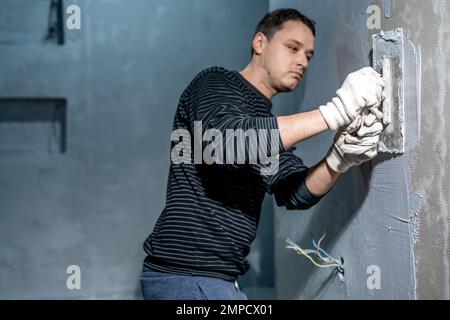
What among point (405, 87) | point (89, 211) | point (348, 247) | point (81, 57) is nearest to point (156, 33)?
point (81, 57)

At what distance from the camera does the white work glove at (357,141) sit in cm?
129

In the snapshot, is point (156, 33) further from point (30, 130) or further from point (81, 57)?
point (30, 130)

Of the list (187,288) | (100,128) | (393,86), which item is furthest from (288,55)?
(100,128)

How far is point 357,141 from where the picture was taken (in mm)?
1319

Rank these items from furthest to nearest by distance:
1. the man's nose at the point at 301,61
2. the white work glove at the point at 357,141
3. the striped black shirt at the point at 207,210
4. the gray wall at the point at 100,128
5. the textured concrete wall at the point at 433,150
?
the gray wall at the point at 100,128, the man's nose at the point at 301,61, the striped black shirt at the point at 207,210, the white work glove at the point at 357,141, the textured concrete wall at the point at 433,150

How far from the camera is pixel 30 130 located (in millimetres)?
3361

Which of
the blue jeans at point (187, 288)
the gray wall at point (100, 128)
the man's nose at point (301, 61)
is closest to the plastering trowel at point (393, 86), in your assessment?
the man's nose at point (301, 61)

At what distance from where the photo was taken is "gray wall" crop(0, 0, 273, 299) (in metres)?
3.30

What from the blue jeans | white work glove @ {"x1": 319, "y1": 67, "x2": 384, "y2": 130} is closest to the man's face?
white work glove @ {"x1": 319, "y1": 67, "x2": 384, "y2": 130}

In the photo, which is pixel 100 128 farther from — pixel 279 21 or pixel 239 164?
pixel 239 164

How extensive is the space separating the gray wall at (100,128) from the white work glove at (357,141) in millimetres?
2087

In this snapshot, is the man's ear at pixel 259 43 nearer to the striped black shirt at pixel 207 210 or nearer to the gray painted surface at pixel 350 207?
the striped black shirt at pixel 207 210

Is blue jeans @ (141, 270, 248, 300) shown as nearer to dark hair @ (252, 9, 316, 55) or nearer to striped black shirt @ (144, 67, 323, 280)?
striped black shirt @ (144, 67, 323, 280)

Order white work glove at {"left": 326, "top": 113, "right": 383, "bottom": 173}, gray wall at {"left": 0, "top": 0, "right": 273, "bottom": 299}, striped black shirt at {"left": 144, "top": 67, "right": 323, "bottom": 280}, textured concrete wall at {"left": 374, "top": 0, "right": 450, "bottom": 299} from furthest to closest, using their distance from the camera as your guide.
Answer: gray wall at {"left": 0, "top": 0, "right": 273, "bottom": 299}, striped black shirt at {"left": 144, "top": 67, "right": 323, "bottom": 280}, white work glove at {"left": 326, "top": 113, "right": 383, "bottom": 173}, textured concrete wall at {"left": 374, "top": 0, "right": 450, "bottom": 299}
